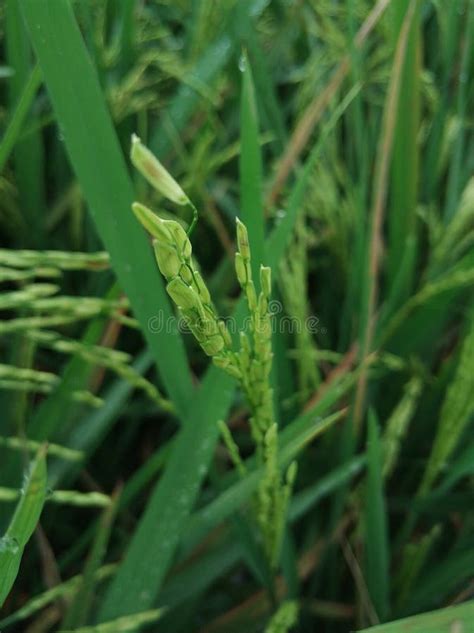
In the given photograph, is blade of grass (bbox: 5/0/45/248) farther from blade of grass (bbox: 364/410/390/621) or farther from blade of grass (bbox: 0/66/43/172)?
blade of grass (bbox: 364/410/390/621)

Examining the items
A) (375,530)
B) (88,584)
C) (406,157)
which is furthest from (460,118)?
(88,584)

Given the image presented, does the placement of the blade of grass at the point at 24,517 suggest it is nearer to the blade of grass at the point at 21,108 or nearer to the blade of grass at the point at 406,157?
the blade of grass at the point at 21,108

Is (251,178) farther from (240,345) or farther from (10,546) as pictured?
(10,546)

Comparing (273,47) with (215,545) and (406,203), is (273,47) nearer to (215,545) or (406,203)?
(406,203)

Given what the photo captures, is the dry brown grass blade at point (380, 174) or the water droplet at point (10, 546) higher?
the dry brown grass blade at point (380, 174)

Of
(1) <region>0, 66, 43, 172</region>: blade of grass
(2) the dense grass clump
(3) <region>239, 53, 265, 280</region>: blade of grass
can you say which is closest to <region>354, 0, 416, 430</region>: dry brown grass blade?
(2) the dense grass clump

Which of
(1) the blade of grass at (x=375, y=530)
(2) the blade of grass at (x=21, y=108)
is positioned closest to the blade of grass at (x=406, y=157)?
(1) the blade of grass at (x=375, y=530)

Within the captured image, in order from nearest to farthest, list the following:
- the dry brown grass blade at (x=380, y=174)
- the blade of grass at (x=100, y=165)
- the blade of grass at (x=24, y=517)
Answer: the blade of grass at (x=24, y=517), the blade of grass at (x=100, y=165), the dry brown grass blade at (x=380, y=174)

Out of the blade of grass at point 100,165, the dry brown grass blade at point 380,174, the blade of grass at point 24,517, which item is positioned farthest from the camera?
the dry brown grass blade at point 380,174
